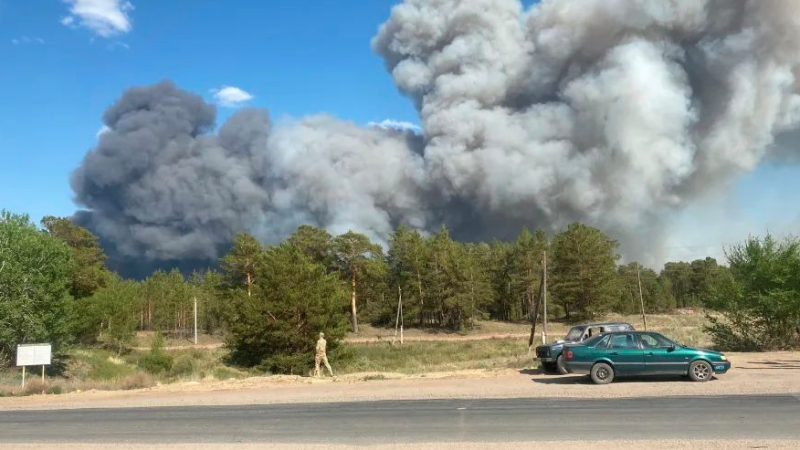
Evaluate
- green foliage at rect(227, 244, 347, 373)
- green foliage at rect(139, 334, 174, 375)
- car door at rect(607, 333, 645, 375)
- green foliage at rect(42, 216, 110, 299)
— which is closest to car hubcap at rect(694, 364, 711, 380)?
car door at rect(607, 333, 645, 375)

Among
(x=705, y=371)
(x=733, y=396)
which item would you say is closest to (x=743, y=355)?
(x=705, y=371)

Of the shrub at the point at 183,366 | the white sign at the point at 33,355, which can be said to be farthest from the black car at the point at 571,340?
the shrub at the point at 183,366

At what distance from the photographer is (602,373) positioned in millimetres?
15281

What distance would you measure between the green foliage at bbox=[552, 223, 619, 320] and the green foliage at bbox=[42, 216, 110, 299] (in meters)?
47.0

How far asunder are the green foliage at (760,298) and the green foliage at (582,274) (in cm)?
4301

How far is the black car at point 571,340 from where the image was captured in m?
17.8

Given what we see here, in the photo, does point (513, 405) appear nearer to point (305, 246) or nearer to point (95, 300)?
point (95, 300)

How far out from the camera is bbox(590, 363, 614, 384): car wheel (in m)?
15.2

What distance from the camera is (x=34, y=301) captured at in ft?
109

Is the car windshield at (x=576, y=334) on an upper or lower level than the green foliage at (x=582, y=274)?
lower

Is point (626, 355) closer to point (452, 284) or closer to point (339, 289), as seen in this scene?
point (339, 289)

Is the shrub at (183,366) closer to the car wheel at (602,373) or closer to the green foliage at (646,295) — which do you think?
the car wheel at (602,373)

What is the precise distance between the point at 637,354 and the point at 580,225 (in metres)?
57.8

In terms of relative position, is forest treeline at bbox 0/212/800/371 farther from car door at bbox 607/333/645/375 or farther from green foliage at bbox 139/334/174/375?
car door at bbox 607/333/645/375
